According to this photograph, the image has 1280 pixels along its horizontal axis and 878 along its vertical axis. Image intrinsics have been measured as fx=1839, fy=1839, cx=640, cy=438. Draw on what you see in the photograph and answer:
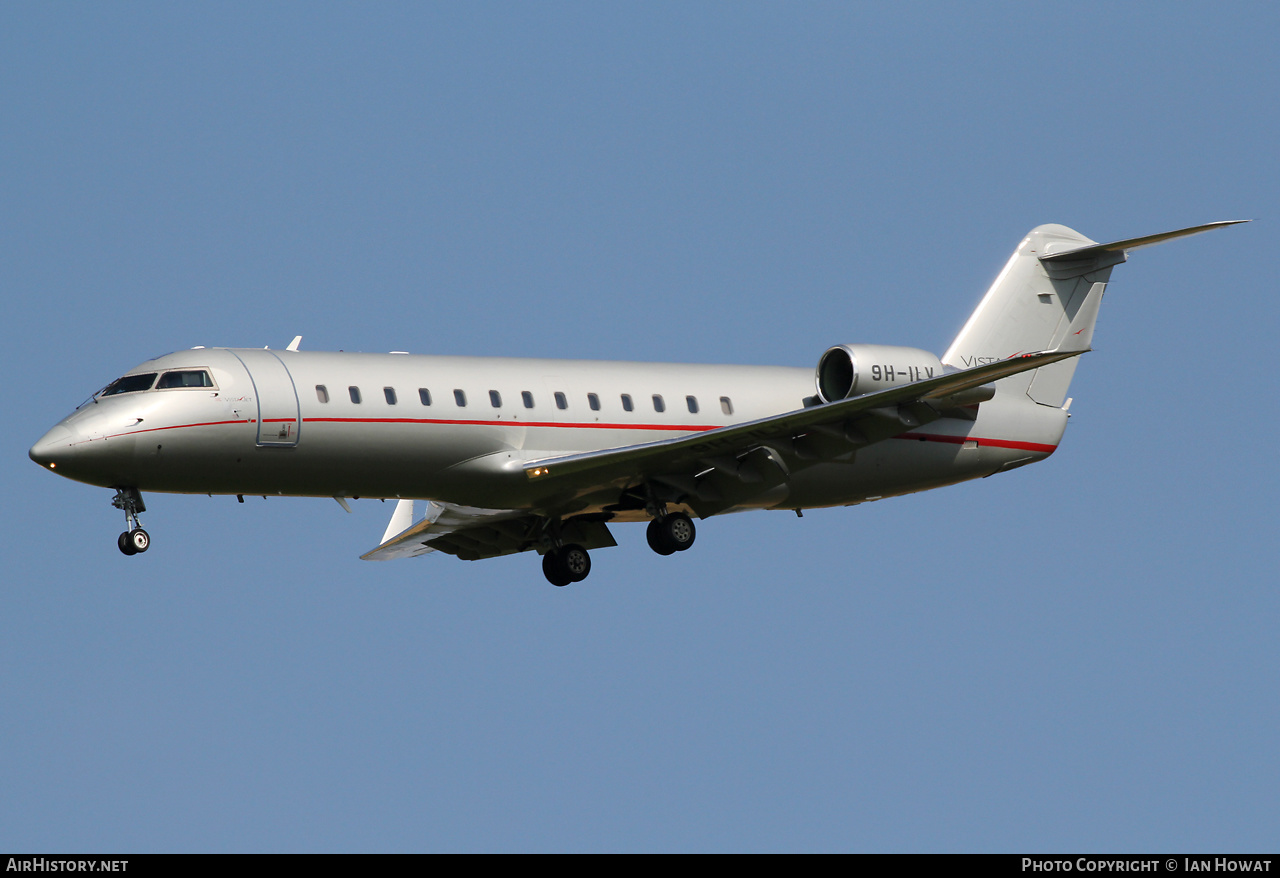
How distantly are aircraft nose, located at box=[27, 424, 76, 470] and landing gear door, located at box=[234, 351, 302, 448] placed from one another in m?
2.82

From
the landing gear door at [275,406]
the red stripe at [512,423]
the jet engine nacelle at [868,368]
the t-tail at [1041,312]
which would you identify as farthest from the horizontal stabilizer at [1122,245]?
the landing gear door at [275,406]

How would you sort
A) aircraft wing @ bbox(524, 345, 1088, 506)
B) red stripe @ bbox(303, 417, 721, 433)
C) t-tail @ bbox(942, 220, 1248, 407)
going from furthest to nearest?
t-tail @ bbox(942, 220, 1248, 407) < aircraft wing @ bbox(524, 345, 1088, 506) < red stripe @ bbox(303, 417, 721, 433)

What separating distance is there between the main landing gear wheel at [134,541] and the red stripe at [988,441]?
529 inches

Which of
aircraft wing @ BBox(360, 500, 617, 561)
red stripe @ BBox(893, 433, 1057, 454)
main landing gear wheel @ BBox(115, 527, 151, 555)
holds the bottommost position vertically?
main landing gear wheel @ BBox(115, 527, 151, 555)

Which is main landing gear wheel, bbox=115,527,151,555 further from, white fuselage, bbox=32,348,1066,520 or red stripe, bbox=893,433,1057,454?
red stripe, bbox=893,433,1057,454

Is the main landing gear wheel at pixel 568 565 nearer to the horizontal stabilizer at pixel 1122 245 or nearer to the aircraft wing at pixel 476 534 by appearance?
the aircraft wing at pixel 476 534

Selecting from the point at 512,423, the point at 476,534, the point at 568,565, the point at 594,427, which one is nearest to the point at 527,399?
the point at 512,423

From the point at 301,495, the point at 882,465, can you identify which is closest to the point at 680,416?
the point at 882,465

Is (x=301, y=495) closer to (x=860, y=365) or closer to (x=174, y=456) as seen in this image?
(x=174, y=456)

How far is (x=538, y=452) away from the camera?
99.6 feet

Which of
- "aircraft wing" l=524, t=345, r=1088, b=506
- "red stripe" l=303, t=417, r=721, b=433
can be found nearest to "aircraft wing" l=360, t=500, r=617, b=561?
"aircraft wing" l=524, t=345, r=1088, b=506

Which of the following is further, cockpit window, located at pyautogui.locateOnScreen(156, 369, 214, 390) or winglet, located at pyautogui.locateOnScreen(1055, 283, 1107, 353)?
winglet, located at pyautogui.locateOnScreen(1055, 283, 1107, 353)

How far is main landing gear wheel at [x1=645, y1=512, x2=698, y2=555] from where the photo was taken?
31.8m

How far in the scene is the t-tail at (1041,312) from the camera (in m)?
35.4
